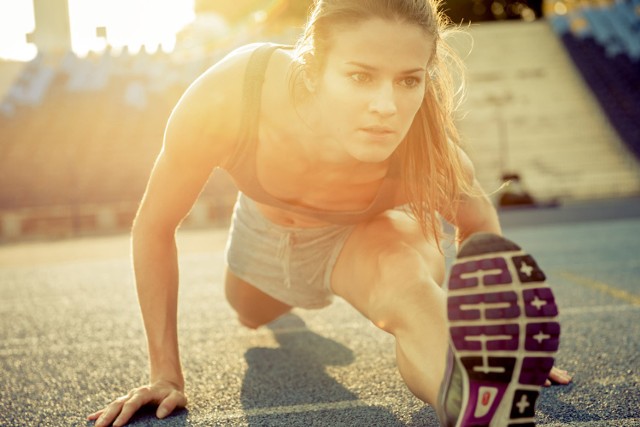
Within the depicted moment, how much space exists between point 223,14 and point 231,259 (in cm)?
4531

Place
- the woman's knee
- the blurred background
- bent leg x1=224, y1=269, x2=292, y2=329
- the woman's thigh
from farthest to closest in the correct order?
the blurred background, bent leg x1=224, y1=269, x2=292, y2=329, the woman's thigh, the woman's knee

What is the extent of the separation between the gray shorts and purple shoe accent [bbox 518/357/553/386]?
3.91 ft

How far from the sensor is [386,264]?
7.60 ft

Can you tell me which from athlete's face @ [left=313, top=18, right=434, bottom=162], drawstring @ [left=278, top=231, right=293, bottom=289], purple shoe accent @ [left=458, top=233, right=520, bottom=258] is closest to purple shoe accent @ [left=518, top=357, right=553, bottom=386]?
purple shoe accent @ [left=458, top=233, right=520, bottom=258]

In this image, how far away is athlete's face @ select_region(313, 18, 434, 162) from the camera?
190 centimetres

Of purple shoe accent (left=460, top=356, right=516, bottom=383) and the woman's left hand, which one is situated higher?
purple shoe accent (left=460, top=356, right=516, bottom=383)

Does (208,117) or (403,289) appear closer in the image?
(403,289)

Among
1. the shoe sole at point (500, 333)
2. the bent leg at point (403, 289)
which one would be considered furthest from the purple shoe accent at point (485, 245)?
the bent leg at point (403, 289)

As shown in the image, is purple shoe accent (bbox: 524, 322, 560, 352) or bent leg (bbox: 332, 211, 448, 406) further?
bent leg (bbox: 332, 211, 448, 406)

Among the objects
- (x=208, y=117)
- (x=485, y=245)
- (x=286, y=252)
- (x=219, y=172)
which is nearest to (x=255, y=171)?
(x=208, y=117)

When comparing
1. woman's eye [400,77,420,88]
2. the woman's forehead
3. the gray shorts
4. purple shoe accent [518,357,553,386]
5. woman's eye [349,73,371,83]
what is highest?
the woman's forehead

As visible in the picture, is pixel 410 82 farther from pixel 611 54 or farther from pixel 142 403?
pixel 611 54

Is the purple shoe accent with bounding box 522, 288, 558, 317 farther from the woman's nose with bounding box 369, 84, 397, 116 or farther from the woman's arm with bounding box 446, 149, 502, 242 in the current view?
the woman's arm with bounding box 446, 149, 502, 242

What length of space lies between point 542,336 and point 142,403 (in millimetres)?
1287
